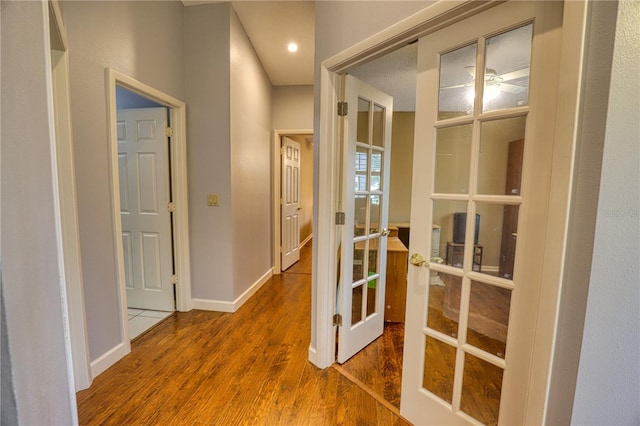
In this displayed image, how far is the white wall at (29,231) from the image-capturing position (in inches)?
21.6

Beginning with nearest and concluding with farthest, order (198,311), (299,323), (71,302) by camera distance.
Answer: (71,302), (299,323), (198,311)

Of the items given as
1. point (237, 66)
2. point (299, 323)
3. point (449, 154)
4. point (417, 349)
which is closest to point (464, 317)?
point (417, 349)

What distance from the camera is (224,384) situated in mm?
1670

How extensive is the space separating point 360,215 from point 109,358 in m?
1.97

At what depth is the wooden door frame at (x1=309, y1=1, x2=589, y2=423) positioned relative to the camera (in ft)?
2.59

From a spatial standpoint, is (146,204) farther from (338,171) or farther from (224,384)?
(338,171)

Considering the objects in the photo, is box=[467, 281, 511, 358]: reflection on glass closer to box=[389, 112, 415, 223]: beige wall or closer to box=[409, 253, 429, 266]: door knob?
box=[409, 253, 429, 266]: door knob

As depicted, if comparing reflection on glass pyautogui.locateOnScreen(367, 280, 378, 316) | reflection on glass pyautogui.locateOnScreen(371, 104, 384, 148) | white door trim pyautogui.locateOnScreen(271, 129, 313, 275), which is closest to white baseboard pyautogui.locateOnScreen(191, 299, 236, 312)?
white door trim pyautogui.locateOnScreen(271, 129, 313, 275)

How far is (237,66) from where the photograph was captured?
102 inches

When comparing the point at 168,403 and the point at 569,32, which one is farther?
the point at 168,403

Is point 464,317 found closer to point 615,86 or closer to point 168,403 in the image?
point 615,86

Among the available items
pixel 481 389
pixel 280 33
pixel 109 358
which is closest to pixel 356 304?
pixel 481 389

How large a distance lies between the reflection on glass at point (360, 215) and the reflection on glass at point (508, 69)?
3.09 ft

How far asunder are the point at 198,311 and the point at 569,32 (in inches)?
122
